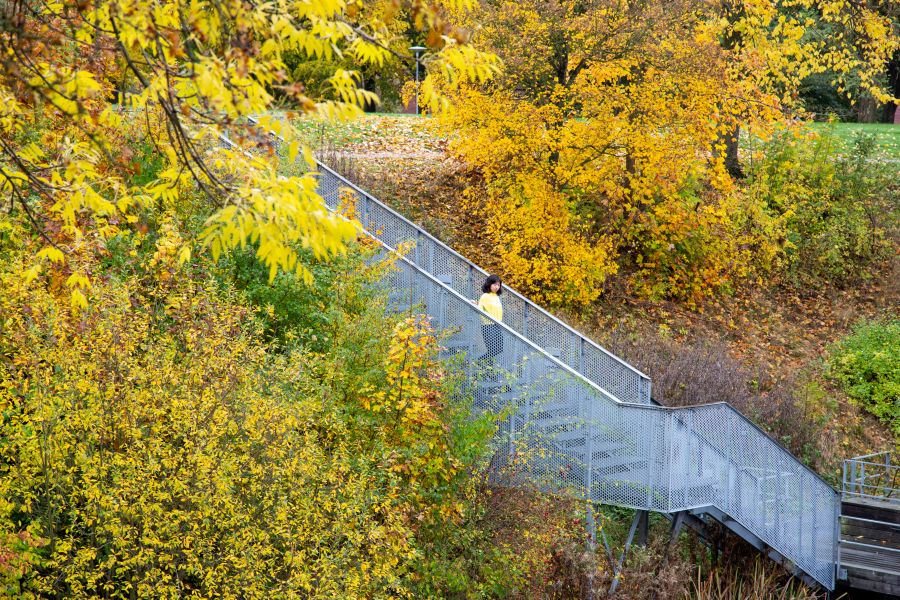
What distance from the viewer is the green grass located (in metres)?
27.9

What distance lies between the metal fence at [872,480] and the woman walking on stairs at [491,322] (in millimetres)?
6487

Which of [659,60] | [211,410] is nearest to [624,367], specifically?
[211,410]

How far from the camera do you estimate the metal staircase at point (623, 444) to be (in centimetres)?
1250

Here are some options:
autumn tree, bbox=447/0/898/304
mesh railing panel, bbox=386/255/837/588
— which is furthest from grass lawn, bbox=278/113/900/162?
mesh railing panel, bbox=386/255/837/588

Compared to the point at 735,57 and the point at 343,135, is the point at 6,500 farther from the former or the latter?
the point at 343,135

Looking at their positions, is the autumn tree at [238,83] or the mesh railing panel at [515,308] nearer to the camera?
the autumn tree at [238,83]

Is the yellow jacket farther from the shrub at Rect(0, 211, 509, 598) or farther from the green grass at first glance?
the green grass

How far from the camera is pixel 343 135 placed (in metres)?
27.8

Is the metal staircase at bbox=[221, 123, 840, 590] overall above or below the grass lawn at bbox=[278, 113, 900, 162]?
below

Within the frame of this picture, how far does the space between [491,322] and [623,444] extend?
2.45 metres

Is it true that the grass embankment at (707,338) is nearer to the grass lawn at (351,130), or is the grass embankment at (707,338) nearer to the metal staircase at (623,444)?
the grass lawn at (351,130)

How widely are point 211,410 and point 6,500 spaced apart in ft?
5.80

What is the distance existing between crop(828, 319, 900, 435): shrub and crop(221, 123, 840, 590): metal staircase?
621 centimetres

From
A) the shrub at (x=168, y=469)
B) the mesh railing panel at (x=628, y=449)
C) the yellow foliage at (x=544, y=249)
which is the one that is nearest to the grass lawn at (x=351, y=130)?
the yellow foliage at (x=544, y=249)
